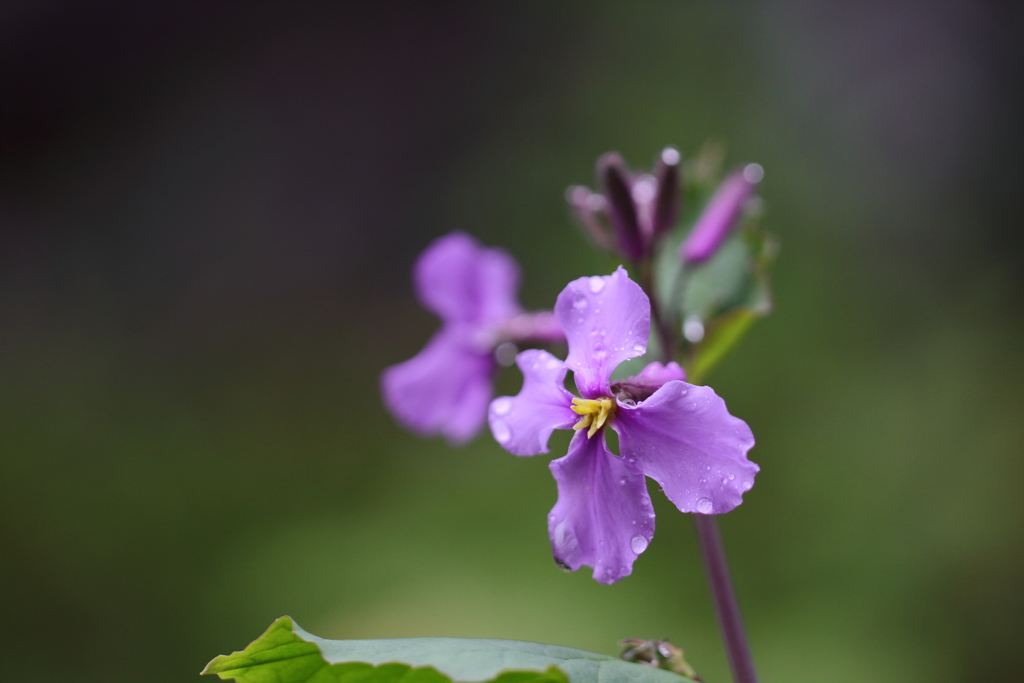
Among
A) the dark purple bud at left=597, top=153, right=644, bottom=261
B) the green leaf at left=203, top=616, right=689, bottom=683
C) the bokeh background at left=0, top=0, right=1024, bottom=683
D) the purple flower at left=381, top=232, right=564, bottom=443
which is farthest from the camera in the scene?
the bokeh background at left=0, top=0, right=1024, bottom=683

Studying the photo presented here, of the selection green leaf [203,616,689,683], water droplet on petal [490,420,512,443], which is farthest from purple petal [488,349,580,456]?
green leaf [203,616,689,683]

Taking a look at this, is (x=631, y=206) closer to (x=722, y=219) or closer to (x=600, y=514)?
(x=722, y=219)

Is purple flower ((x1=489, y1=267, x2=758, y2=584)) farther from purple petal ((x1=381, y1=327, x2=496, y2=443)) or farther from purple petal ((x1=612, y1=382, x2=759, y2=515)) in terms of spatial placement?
purple petal ((x1=381, y1=327, x2=496, y2=443))

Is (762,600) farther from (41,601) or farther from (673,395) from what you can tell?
(41,601)

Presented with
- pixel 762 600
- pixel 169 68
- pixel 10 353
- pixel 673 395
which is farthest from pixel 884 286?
pixel 169 68

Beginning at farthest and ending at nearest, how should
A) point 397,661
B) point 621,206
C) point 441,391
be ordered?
point 441,391 → point 621,206 → point 397,661

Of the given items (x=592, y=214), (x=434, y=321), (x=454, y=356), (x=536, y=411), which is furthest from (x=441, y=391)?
(x=434, y=321)
